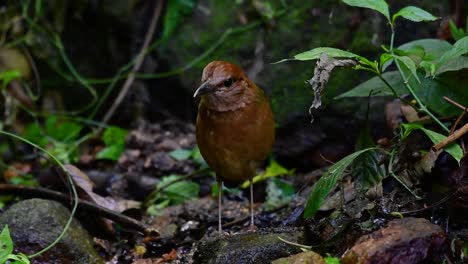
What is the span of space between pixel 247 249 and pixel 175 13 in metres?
3.25

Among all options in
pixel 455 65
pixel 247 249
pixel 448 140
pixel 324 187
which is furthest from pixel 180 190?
pixel 448 140

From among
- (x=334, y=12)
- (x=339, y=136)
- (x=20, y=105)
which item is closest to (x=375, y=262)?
(x=339, y=136)

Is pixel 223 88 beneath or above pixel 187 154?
above

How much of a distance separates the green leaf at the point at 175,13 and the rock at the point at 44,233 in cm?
253

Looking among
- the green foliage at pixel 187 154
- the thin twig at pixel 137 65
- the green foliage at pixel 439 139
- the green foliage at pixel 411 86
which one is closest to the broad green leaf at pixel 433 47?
the green foliage at pixel 411 86

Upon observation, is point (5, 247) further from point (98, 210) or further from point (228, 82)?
point (228, 82)

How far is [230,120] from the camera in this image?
356 cm

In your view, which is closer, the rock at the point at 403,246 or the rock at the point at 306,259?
the rock at the point at 403,246

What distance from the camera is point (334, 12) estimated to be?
4875 mm

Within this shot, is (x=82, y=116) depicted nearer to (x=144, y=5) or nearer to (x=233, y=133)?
(x=144, y=5)

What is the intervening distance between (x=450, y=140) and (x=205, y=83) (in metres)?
1.32

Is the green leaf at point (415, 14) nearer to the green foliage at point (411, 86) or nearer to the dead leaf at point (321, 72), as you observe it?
the green foliage at point (411, 86)

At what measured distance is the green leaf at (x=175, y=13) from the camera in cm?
577

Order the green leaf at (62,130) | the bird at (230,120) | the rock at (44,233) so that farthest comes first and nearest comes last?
the green leaf at (62,130) < the bird at (230,120) < the rock at (44,233)
